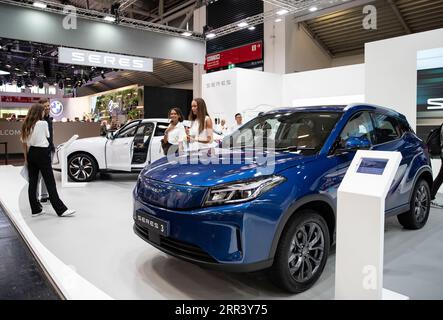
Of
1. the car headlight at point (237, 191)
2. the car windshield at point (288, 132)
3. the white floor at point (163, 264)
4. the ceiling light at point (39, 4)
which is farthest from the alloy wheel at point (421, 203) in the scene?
the ceiling light at point (39, 4)

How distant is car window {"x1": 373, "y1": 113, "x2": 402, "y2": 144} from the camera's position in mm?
3357

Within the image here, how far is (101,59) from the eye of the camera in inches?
376

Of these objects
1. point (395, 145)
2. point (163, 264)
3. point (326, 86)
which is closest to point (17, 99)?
point (326, 86)

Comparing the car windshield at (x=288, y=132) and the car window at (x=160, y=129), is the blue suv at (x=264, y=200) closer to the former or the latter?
the car windshield at (x=288, y=132)

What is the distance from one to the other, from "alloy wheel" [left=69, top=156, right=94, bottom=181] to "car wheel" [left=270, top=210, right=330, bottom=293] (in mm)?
5552

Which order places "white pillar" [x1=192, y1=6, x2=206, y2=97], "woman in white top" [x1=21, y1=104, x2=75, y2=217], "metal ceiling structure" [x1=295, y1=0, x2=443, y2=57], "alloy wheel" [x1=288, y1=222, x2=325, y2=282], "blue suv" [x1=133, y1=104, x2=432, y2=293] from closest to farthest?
1. "blue suv" [x1=133, y1=104, x2=432, y2=293]
2. "alloy wheel" [x1=288, y1=222, x2=325, y2=282]
3. "woman in white top" [x1=21, y1=104, x2=75, y2=217]
4. "metal ceiling structure" [x1=295, y1=0, x2=443, y2=57]
5. "white pillar" [x1=192, y1=6, x2=206, y2=97]

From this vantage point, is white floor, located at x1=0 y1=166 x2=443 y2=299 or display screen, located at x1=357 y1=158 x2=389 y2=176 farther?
white floor, located at x1=0 y1=166 x2=443 y2=299

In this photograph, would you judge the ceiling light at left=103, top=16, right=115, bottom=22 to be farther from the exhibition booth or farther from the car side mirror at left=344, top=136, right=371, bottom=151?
the car side mirror at left=344, top=136, right=371, bottom=151

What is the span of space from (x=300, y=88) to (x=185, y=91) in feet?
29.6

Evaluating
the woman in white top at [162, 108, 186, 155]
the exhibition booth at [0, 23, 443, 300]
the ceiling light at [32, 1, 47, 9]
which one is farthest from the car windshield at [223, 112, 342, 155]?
the ceiling light at [32, 1, 47, 9]

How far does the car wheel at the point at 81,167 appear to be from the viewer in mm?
6953

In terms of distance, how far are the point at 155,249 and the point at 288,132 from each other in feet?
5.23

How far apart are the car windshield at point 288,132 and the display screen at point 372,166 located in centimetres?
55

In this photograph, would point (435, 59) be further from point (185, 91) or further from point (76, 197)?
point (185, 91)
